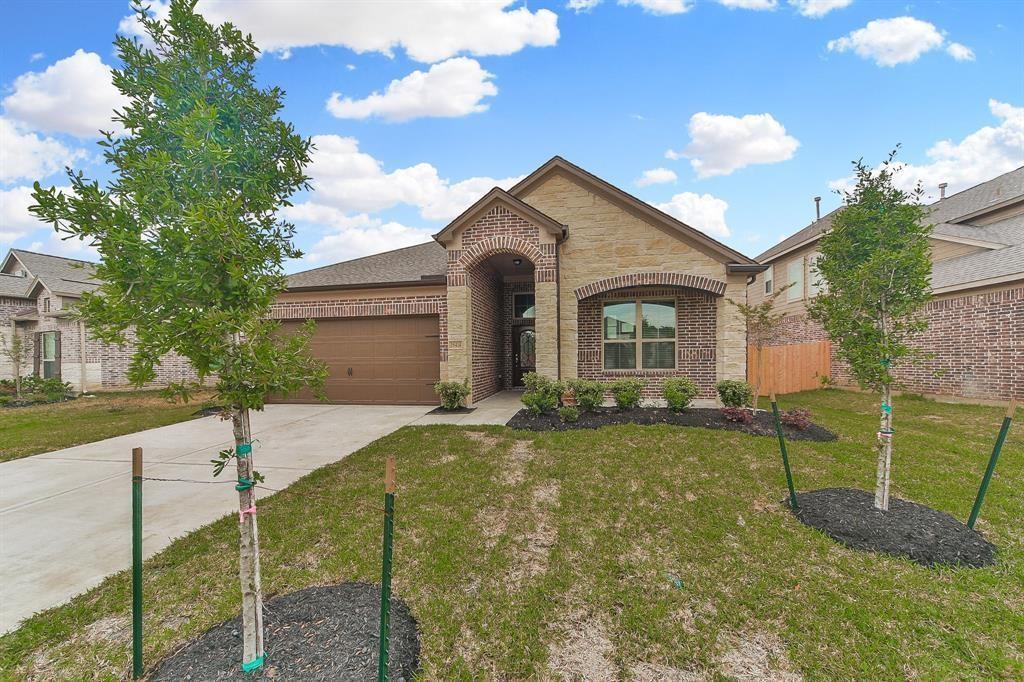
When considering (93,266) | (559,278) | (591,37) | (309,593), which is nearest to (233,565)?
(309,593)

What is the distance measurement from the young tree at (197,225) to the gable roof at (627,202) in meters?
9.25

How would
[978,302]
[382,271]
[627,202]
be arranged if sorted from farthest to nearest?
1. [382,271]
2. [978,302]
3. [627,202]

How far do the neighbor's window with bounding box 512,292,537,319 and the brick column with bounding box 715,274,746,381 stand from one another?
5.80 metres

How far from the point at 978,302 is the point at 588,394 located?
1144 centimetres

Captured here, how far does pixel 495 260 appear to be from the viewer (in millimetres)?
11305

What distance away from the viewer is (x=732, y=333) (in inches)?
383

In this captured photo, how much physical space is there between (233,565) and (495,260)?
360 inches

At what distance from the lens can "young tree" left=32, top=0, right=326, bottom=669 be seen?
6.66 ft

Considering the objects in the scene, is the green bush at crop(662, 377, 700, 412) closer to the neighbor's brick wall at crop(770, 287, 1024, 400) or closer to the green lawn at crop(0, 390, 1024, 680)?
the green lawn at crop(0, 390, 1024, 680)

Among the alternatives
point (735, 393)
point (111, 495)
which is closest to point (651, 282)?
point (735, 393)

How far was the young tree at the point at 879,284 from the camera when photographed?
12.7 feet

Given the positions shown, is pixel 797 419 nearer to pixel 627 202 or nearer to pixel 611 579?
pixel 611 579

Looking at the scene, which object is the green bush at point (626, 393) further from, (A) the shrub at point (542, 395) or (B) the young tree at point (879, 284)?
(B) the young tree at point (879, 284)

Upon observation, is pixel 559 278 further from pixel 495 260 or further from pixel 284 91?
pixel 284 91
